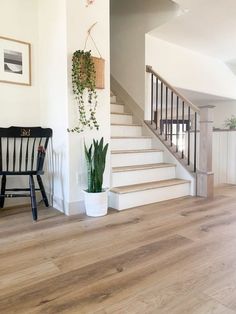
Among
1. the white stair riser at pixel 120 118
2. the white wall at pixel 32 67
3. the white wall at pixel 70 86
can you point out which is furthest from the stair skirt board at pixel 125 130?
the white wall at pixel 32 67

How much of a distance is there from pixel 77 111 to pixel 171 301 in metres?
1.90

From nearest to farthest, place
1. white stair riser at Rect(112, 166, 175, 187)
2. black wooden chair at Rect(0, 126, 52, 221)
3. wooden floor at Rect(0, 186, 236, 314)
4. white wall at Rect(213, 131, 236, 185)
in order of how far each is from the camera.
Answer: wooden floor at Rect(0, 186, 236, 314)
black wooden chair at Rect(0, 126, 52, 221)
white stair riser at Rect(112, 166, 175, 187)
white wall at Rect(213, 131, 236, 185)

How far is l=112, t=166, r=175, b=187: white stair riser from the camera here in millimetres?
2969

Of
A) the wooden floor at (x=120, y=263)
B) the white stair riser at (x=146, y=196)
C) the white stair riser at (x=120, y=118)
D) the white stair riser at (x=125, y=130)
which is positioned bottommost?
the wooden floor at (x=120, y=263)

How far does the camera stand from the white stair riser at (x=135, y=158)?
3219mm

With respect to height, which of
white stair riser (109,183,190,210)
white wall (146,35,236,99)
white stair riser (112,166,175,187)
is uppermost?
white wall (146,35,236,99)

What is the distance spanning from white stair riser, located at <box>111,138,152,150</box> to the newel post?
84 cm

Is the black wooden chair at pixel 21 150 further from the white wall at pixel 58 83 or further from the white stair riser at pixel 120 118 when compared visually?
the white stair riser at pixel 120 118

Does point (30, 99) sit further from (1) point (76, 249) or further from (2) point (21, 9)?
(1) point (76, 249)

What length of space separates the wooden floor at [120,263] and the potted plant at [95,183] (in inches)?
4.8

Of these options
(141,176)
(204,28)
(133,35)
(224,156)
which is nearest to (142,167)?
(141,176)

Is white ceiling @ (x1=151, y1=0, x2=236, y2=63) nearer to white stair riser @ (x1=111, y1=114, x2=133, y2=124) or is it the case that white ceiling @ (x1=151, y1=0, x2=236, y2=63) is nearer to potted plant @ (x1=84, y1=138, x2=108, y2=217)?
white stair riser @ (x1=111, y1=114, x2=133, y2=124)

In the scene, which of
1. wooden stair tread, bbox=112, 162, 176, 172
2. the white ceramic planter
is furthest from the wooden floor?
wooden stair tread, bbox=112, 162, 176, 172

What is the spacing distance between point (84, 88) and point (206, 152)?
169cm
